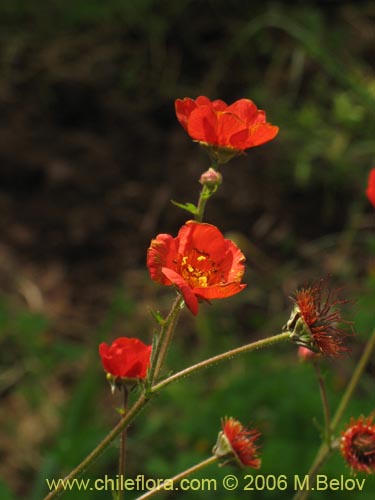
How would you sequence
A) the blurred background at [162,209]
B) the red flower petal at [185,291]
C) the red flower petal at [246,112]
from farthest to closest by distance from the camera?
the blurred background at [162,209] < the red flower petal at [246,112] < the red flower petal at [185,291]

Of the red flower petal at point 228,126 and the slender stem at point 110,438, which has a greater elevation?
the red flower petal at point 228,126

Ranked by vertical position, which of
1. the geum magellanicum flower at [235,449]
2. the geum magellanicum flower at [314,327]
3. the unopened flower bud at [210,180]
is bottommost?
the geum magellanicum flower at [235,449]

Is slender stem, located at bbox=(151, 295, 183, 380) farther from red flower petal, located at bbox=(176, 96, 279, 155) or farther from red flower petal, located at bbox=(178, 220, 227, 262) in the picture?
red flower petal, located at bbox=(176, 96, 279, 155)

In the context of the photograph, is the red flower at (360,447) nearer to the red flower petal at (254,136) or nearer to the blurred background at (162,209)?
the red flower petal at (254,136)

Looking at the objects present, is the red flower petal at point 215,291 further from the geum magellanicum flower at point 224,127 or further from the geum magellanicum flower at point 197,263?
the geum magellanicum flower at point 224,127

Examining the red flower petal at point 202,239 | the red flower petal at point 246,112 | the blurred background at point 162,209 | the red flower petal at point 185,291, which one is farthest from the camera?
the blurred background at point 162,209

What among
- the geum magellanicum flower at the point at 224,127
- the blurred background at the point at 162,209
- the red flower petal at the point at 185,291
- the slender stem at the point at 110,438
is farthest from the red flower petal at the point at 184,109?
the blurred background at the point at 162,209

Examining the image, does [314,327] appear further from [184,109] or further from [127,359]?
[184,109]

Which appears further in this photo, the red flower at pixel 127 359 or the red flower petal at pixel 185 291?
the red flower at pixel 127 359
